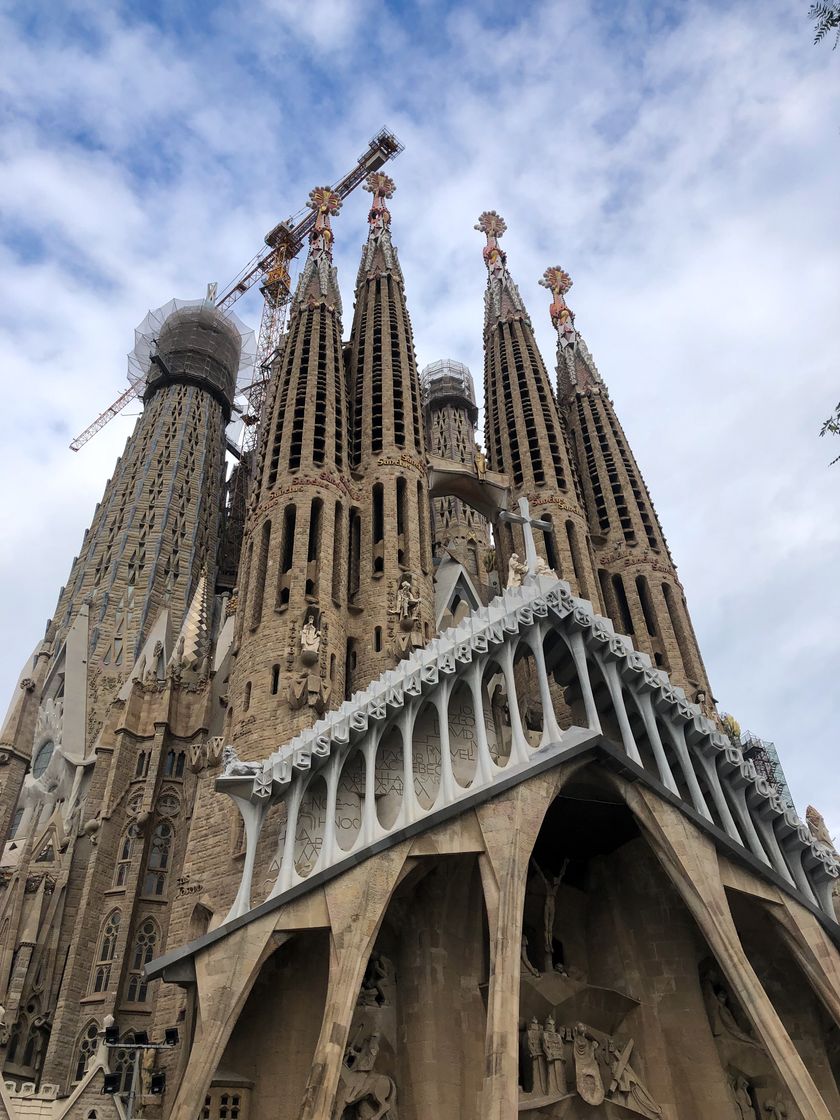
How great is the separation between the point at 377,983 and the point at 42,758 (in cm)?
1495

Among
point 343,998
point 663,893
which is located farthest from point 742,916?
point 343,998

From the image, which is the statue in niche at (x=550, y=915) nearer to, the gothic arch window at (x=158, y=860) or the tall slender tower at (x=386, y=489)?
the tall slender tower at (x=386, y=489)

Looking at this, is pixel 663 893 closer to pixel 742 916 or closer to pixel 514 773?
pixel 742 916

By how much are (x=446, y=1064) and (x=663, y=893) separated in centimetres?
620

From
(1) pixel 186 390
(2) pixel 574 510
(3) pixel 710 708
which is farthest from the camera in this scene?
(1) pixel 186 390

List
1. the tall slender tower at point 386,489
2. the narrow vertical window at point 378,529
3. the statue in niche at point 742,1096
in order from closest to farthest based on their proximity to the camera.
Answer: the statue in niche at point 742,1096 → the tall slender tower at point 386,489 → the narrow vertical window at point 378,529

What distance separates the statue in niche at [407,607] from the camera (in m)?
23.0

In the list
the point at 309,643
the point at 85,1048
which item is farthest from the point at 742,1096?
the point at 85,1048

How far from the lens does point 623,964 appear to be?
776 inches

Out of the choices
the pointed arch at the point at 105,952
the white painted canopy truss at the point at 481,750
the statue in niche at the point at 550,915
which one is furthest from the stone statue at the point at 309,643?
the pointed arch at the point at 105,952

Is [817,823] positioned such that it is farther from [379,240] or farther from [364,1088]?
[379,240]

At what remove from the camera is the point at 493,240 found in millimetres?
44656

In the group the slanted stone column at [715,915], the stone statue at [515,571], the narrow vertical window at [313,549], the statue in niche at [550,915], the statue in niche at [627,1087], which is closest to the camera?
the slanted stone column at [715,915]

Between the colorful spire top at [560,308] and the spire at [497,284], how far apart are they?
1.89m
